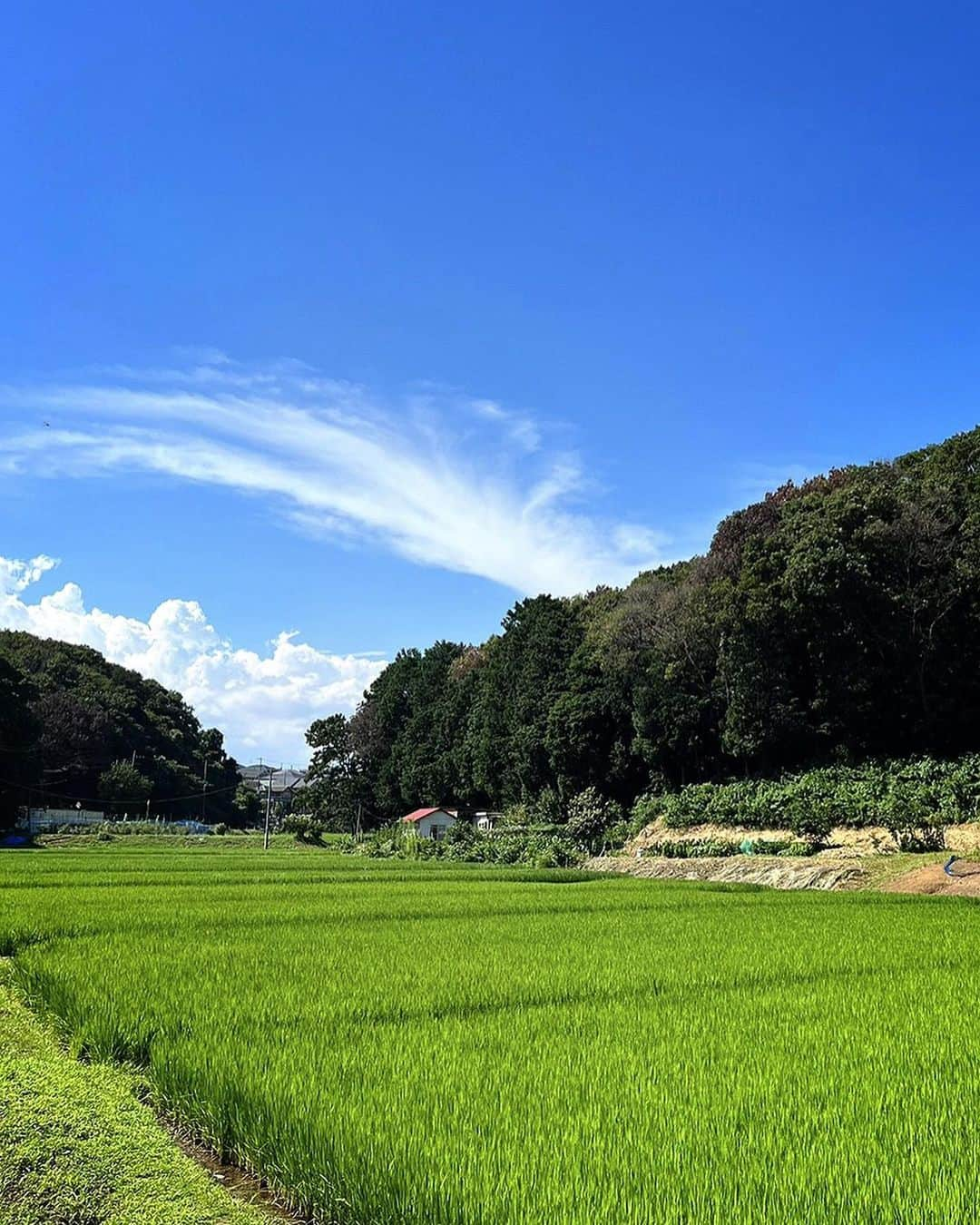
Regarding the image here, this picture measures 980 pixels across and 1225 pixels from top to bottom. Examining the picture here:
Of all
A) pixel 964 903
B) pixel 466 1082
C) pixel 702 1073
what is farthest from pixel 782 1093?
pixel 964 903

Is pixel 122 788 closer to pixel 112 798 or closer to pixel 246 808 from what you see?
pixel 112 798

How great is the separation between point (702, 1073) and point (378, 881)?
17.8m

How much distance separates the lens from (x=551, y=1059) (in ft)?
14.2

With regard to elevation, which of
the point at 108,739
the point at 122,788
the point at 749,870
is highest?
the point at 108,739

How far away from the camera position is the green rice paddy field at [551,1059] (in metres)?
2.85

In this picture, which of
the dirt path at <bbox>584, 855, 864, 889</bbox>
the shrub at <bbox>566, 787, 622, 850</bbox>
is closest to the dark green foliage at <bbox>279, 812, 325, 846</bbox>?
the shrub at <bbox>566, 787, 622, 850</bbox>

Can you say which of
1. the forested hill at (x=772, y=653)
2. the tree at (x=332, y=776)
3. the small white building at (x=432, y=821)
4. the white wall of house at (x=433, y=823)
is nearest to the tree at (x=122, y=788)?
the tree at (x=332, y=776)

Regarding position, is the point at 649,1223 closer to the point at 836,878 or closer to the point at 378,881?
the point at 378,881

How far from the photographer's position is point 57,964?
6.88m

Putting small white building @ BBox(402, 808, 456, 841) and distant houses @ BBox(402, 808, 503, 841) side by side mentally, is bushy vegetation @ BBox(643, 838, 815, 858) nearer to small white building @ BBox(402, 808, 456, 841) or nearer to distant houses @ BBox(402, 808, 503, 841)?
distant houses @ BBox(402, 808, 503, 841)

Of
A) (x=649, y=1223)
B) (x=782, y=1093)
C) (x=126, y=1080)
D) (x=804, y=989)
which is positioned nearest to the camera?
Answer: (x=649, y=1223)

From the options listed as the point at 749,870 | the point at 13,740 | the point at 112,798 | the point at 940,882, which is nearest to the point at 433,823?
the point at 13,740

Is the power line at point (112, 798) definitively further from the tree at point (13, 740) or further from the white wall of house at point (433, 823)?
the white wall of house at point (433, 823)

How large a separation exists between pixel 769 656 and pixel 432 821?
88.2 ft
